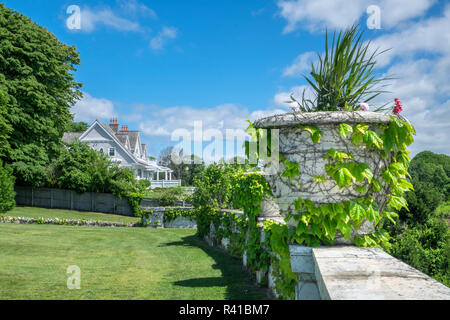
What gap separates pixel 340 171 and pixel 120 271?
449cm

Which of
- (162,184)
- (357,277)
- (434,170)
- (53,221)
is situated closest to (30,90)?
(53,221)

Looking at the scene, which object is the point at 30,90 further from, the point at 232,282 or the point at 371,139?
the point at 371,139

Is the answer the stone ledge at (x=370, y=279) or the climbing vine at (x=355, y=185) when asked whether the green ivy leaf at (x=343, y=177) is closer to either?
the climbing vine at (x=355, y=185)

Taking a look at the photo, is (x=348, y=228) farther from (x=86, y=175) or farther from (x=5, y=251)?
(x=86, y=175)

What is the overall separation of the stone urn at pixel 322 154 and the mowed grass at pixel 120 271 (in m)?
2.27

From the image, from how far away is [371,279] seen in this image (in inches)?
76.2

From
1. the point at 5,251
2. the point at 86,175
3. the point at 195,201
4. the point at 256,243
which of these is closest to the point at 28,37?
the point at 86,175

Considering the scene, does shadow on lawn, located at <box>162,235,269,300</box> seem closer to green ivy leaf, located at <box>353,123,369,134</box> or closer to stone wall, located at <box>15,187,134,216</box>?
green ivy leaf, located at <box>353,123,369,134</box>

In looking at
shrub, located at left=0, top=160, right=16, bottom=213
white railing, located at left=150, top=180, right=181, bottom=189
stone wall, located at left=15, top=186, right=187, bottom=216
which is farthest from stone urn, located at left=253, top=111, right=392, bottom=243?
white railing, located at left=150, top=180, right=181, bottom=189

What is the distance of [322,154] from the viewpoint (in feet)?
9.05

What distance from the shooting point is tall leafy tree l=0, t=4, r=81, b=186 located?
19.6 m

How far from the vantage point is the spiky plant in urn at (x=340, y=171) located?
2.69 meters

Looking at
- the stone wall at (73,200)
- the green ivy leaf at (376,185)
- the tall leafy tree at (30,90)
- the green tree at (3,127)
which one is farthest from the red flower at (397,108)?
the stone wall at (73,200)
